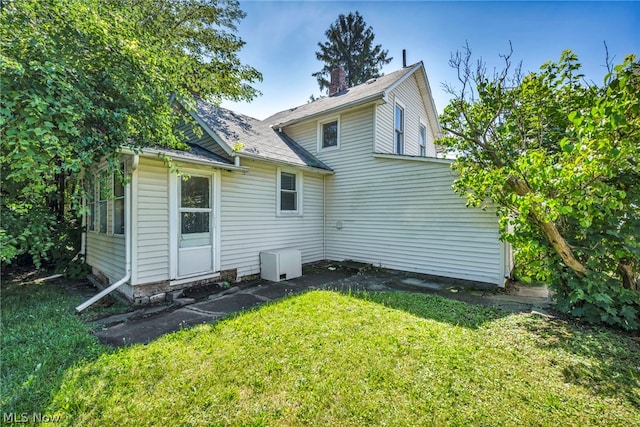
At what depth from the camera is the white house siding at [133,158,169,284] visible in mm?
5270

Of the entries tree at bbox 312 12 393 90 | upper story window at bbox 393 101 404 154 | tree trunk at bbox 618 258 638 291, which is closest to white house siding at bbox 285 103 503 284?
upper story window at bbox 393 101 404 154

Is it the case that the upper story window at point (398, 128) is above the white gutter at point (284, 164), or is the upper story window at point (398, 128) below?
above

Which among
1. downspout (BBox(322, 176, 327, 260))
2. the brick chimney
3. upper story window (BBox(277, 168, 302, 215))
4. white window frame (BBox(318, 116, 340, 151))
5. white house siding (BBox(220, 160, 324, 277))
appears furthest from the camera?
the brick chimney

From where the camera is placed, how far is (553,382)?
272 centimetres

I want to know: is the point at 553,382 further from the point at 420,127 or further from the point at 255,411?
the point at 420,127

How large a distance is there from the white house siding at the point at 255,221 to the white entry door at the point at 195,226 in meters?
0.31

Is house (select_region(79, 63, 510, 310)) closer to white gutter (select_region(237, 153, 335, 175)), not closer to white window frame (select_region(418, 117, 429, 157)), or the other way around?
white gutter (select_region(237, 153, 335, 175))

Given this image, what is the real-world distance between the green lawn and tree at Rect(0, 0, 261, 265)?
239 cm

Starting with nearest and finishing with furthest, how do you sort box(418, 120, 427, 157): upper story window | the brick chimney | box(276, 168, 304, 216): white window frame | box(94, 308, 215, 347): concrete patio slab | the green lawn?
1. the green lawn
2. box(94, 308, 215, 347): concrete patio slab
3. box(276, 168, 304, 216): white window frame
4. box(418, 120, 427, 157): upper story window
5. the brick chimney

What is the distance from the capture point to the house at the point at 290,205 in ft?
18.2

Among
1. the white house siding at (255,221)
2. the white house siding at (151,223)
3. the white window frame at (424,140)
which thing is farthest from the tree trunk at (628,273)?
the white window frame at (424,140)

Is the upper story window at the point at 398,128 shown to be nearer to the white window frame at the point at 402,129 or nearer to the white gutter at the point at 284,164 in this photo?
the white window frame at the point at 402,129

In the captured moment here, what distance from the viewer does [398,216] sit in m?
8.11

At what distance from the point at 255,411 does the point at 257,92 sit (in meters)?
12.9
